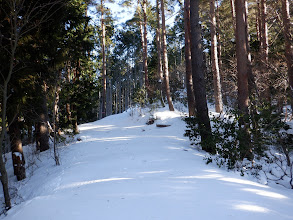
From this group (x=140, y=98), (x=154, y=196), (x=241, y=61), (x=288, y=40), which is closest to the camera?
(x=154, y=196)

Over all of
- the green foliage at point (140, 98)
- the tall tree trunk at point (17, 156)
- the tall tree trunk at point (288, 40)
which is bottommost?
the tall tree trunk at point (17, 156)

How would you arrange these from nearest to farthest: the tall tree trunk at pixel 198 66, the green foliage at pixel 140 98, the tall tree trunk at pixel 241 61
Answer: the tall tree trunk at pixel 241 61
the tall tree trunk at pixel 198 66
the green foliage at pixel 140 98

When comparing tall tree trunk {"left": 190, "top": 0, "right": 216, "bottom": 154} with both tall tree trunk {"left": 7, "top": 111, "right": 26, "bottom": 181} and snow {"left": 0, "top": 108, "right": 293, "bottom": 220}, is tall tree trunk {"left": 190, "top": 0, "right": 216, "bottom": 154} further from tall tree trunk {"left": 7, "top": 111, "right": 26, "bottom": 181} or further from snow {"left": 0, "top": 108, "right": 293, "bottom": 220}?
tall tree trunk {"left": 7, "top": 111, "right": 26, "bottom": 181}

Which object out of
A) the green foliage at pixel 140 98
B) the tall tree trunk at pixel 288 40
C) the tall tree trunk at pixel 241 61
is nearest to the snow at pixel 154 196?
the tall tree trunk at pixel 241 61

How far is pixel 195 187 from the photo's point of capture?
2.81 meters

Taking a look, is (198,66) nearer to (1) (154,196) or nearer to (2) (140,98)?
(1) (154,196)

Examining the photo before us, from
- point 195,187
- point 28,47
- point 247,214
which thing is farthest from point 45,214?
point 28,47

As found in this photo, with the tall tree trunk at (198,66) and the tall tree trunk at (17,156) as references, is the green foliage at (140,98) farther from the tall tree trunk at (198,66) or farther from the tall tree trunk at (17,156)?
Result: the tall tree trunk at (17,156)

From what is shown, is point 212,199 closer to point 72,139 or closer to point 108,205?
point 108,205

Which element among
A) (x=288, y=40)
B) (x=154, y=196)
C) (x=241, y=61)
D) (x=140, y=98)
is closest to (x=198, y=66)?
(x=241, y=61)

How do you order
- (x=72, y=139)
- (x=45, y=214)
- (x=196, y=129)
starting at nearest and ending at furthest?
1. (x=45, y=214)
2. (x=196, y=129)
3. (x=72, y=139)

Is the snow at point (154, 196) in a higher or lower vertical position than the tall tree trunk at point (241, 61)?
lower

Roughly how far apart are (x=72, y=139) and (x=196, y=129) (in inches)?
242

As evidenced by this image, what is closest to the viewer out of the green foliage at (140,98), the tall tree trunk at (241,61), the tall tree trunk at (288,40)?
the tall tree trunk at (241,61)
